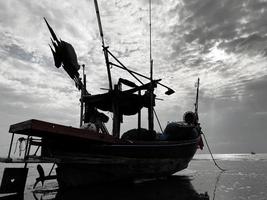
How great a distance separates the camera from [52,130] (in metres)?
11.1

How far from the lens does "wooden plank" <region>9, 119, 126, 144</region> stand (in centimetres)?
1058

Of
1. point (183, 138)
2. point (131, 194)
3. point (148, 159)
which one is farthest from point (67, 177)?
point (183, 138)

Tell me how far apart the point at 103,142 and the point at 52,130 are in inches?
120

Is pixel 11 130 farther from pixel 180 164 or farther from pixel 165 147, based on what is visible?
pixel 180 164

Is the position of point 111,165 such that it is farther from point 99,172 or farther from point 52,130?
point 52,130

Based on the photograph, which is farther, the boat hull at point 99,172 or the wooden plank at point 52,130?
the boat hull at point 99,172

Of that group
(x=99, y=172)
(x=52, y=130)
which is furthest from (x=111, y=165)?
(x=52, y=130)

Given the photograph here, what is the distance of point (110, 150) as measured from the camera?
1379 centimetres

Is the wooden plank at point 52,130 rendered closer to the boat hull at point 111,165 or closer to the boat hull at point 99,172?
the boat hull at point 111,165

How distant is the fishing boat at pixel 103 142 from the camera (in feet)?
39.4

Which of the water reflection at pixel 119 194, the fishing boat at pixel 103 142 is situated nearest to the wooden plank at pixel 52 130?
the fishing boat at pixel 103 142

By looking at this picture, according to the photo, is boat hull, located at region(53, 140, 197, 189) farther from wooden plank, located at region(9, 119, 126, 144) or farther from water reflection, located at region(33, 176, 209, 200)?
wooden plank, located at region(9, 119, 126, 144)

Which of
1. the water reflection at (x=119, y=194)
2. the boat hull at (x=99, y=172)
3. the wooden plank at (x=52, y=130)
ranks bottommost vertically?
the water reflection at (x=119, y=194)

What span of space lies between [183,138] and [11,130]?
11.3 meters
